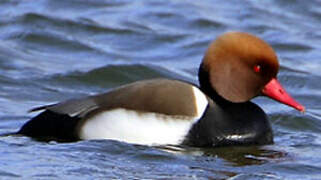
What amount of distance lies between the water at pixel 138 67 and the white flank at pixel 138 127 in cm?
7

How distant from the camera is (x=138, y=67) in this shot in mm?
12117

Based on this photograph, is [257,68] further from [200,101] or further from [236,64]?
[200,101]

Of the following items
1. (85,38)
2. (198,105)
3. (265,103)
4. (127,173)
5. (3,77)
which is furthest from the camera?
(85,38)

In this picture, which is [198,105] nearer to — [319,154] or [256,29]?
[319,154]

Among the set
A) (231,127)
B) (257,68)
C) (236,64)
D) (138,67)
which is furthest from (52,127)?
(138,67)

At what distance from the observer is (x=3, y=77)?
11711 millimetres

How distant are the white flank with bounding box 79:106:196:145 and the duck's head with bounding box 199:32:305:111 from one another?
0.47m

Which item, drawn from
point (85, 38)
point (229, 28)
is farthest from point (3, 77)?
point (229, 28)

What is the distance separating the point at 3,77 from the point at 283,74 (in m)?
2.94

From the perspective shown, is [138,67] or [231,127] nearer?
[231,127]

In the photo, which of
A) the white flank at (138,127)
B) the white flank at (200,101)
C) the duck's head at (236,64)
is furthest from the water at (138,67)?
the duck's head at (236,64)

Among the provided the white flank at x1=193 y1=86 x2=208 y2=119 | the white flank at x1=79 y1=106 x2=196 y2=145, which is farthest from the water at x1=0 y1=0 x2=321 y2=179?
the white flank at x1=193 y1=86 x2=208 y2=119

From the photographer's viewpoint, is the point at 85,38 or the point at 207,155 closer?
the point at 207,155

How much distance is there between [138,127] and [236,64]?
2.92ft
